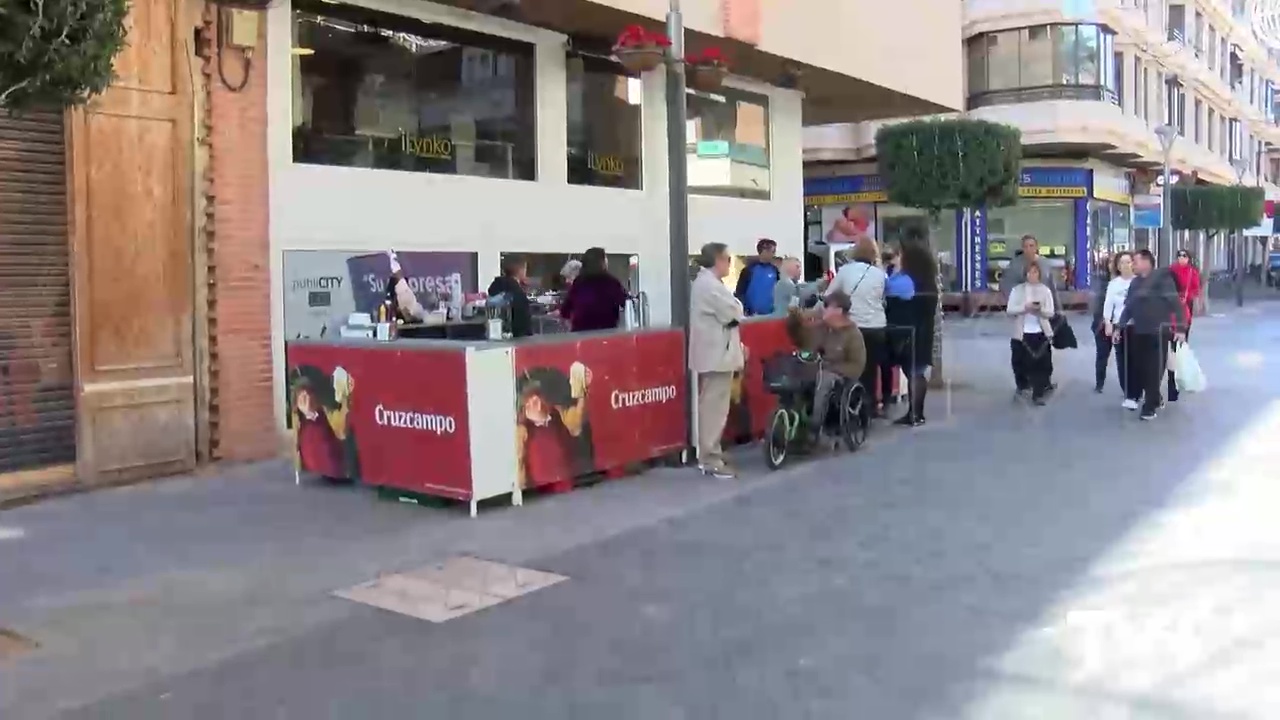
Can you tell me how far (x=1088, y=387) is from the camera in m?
15.6

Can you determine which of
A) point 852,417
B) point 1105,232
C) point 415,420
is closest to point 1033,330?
point 852,417

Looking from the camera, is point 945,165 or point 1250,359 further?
point 1250,359

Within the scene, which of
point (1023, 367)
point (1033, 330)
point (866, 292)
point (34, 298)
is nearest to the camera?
point (34, 298)

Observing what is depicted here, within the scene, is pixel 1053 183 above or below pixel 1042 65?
below

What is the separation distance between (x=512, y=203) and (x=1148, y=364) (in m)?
6.61

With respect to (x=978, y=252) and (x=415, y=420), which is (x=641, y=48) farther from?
(x=978, y=252)

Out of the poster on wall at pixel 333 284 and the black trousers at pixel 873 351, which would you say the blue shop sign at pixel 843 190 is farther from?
the poster on wall at pixel 333 284

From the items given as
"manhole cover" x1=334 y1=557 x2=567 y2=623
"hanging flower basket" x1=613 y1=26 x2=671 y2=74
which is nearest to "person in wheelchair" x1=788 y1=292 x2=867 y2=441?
"hanging flower basket" x1=613 y1=26 x2=671 y2=74

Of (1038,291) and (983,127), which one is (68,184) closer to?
(1038,291)

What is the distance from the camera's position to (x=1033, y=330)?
13.7 m

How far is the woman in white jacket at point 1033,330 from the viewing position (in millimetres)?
13594

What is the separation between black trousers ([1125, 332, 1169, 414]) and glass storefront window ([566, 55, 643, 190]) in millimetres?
5828

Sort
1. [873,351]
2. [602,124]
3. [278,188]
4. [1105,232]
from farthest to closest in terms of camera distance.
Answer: [1105,232] < [602,124] < [873,351] < [278,188]

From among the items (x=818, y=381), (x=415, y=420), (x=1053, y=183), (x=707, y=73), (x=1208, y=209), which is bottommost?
(x=415, y=420)
